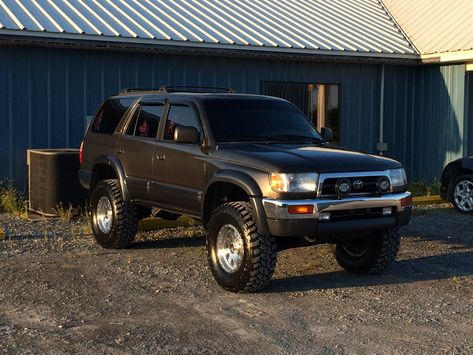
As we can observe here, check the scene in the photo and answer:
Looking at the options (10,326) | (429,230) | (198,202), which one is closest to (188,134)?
(198,202)

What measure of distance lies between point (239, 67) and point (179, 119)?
685 centimetres

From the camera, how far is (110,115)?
373 inches

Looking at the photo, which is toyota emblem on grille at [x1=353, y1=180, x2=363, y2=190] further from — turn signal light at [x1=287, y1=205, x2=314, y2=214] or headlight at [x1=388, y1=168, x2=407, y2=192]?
turn signal light at [x1=287, y1=205, x2=314, y2=214]

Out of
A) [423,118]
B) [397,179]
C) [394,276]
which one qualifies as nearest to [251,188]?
[397,179]

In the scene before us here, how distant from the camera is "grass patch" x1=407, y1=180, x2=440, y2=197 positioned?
15039 mm

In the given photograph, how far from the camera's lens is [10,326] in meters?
5.78

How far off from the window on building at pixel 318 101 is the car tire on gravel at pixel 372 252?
8.07 meters

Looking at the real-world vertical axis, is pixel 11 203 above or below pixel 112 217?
below

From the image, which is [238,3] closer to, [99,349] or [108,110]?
[108,110]

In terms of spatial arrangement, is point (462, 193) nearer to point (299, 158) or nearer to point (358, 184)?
point (358, 184)

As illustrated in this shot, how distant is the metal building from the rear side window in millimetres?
3293

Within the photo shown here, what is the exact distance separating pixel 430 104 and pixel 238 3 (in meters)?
5.16

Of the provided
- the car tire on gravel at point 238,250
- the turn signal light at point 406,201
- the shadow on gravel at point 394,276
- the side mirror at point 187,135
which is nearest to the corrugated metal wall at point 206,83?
the side mirror at point 187,135

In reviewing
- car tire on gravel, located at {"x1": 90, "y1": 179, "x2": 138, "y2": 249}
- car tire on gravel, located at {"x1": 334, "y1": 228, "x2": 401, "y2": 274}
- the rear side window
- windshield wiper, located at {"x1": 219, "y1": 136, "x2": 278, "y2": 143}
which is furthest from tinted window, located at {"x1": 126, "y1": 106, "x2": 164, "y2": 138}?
car tire on gravel, located at {"x1": 334, "y1": 228, "x2": 401, "y2": 274}
